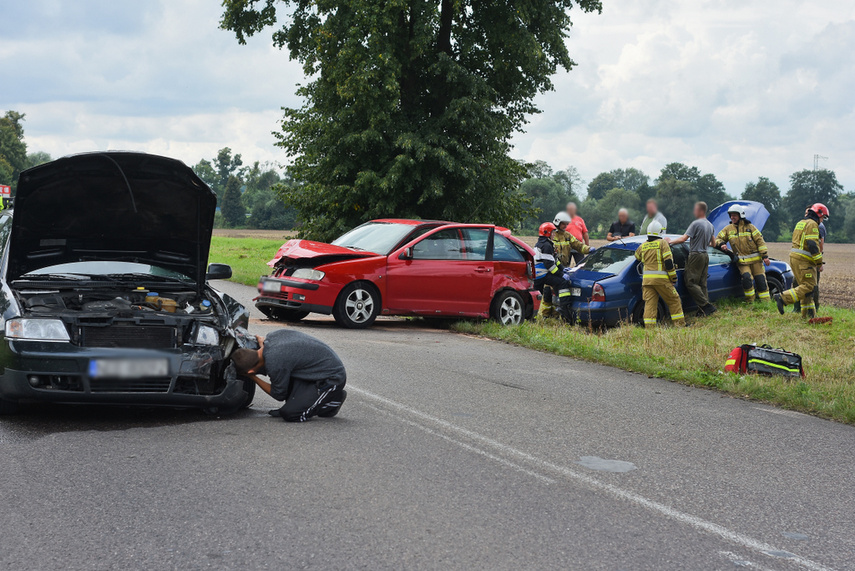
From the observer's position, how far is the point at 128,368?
239 inches

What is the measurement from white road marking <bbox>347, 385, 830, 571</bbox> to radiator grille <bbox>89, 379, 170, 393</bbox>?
1895 mm

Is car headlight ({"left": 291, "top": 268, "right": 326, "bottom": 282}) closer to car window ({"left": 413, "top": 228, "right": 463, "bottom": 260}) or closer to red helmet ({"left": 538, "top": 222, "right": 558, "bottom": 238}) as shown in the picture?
car window ({"left": 413, "top": 228, "right": 463, "bottom": 260})

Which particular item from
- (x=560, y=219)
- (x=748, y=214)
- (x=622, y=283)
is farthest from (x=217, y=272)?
(x=748, y=214)

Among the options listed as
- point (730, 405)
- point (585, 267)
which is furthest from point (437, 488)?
point (585, 267)

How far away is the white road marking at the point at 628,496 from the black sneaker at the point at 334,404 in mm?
536

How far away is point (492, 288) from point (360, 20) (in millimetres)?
11213

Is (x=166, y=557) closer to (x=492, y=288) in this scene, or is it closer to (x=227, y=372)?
(x=227, y=372)

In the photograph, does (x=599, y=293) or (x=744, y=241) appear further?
(x=744, y=241)

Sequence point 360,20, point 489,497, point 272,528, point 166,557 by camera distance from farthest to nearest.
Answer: point 360,20, point 489,497, point 272,528, point 166,557

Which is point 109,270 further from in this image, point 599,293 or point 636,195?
point 636,195

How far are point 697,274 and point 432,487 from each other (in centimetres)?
1104

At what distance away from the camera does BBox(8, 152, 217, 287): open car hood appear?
22.3ft

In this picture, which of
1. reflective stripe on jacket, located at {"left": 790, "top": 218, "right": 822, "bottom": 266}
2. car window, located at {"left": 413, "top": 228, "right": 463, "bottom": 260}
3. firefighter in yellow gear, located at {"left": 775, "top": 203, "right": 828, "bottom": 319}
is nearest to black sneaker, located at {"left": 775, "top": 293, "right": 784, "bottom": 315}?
firefighter in yellow gear, located at {"left": 775, "top": 203, "right": 828, "bottom": 319}

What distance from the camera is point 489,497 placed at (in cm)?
493
